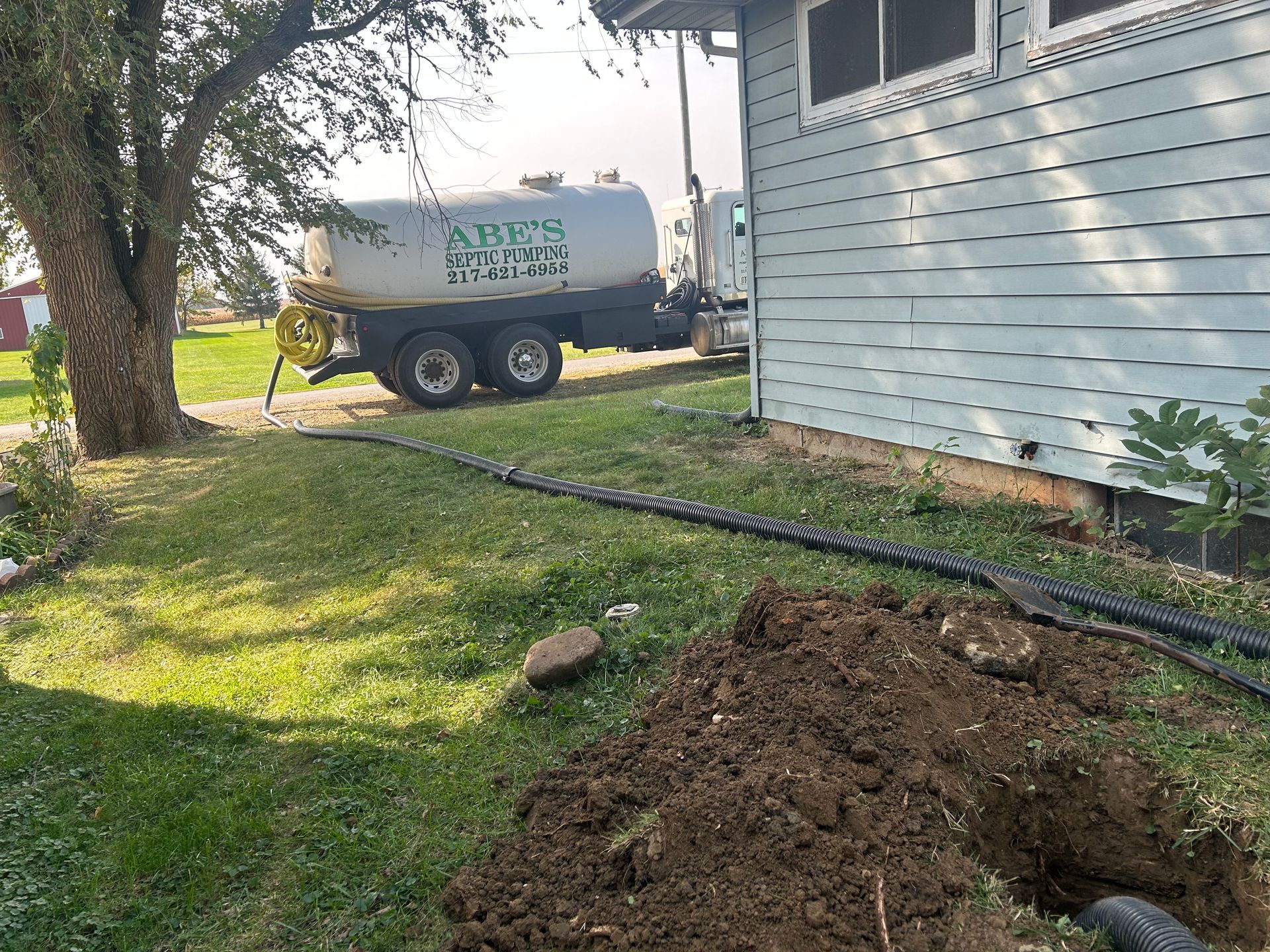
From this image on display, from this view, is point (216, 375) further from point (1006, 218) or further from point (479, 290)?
point (1006, 218)

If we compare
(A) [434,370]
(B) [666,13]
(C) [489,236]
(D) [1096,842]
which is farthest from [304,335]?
(D) [1096,842]

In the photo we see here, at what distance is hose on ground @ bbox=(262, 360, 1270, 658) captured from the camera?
3379 millimetres

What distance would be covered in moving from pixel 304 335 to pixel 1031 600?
12.0 meters

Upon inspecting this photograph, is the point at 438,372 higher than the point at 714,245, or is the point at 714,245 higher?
the point at 714,245

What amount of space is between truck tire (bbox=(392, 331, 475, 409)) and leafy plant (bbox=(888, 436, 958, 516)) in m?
8.44

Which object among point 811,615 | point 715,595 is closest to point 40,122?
point 715,595

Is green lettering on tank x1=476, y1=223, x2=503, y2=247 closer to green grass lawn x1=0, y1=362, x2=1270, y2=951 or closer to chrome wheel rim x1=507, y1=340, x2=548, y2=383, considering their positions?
chrome wheel rim x1=507, y1=340, x2=548, y2=383

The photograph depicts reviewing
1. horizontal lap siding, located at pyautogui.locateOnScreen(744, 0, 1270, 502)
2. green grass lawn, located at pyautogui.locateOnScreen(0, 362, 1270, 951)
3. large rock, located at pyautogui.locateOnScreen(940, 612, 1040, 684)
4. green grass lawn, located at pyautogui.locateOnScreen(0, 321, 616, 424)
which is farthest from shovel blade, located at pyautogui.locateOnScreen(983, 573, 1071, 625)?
green grass lawn, located at pyautogui.locateOnScreen(0, 321, 616, 424)

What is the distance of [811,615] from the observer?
3424 millimetres

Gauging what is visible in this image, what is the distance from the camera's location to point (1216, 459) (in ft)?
12.7

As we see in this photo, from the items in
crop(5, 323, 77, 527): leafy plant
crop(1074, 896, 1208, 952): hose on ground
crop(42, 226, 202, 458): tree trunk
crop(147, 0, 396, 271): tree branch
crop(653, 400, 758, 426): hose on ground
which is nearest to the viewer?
crop(1074, 896, 1208, 952): hose on ground

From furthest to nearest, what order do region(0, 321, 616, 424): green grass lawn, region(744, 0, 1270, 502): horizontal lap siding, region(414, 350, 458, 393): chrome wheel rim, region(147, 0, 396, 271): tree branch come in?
region(0, 321, 616, 424): green grass lawn
region(414, 350, 458, 393): chrome wheel rim
region(147, 0, 396, 271): tree branch
region(744, 0, 1270, 502): horizontal lap siding

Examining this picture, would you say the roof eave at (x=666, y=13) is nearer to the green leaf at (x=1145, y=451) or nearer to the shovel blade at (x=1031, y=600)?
the green leaf at (x=1145, y=451)

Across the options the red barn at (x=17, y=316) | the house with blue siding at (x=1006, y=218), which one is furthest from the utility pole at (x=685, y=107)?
the red barn at (x=17, y=316)
